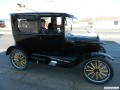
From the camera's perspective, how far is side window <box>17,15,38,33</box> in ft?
17.1

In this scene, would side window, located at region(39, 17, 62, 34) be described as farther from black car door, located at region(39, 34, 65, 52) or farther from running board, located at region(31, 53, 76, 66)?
running board, located at region(31, 53, 76, 66)

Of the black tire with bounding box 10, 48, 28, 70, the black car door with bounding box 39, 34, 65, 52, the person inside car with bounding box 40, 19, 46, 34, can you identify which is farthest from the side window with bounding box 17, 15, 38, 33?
the black tire with bounding box 10, 48, 28, 70

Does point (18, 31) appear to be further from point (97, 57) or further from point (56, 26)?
point (97, 57)

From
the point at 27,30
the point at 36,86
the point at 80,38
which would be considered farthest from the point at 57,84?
the point at 27,30

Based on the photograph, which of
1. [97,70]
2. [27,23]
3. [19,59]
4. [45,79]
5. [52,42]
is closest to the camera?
[97,70]

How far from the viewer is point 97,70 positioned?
462cm

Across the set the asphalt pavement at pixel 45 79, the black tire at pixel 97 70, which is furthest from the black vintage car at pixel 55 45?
the asphalt pavement at pixel 45 79

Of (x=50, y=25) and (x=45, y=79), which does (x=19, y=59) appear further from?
(x=50, y=25)

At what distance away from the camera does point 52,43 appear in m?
5.17

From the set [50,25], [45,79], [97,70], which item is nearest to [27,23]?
[50,25]

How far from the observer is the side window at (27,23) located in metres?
5.21

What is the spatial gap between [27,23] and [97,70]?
8.86 ft

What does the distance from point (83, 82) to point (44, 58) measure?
1.51m

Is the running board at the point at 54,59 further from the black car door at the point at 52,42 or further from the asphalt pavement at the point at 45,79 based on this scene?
the asphalt pavement at the point at 45,79
